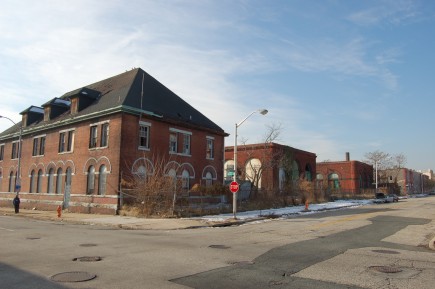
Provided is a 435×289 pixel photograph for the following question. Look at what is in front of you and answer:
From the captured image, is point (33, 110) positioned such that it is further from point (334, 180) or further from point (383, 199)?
point (334, 180)

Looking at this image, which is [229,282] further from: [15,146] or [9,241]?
[15,146]

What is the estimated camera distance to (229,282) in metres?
7.74

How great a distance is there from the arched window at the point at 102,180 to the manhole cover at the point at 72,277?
23.2 meters

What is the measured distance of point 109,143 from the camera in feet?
101

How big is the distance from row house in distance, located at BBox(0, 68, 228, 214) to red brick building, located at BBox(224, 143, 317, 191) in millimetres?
12954

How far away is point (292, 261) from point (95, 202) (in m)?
24.2

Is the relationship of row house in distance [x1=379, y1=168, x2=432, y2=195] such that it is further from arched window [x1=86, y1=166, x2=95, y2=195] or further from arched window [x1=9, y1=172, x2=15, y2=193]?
arched window [x1=9, y1=172, x2=15, y2=193]

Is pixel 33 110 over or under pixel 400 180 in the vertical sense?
over

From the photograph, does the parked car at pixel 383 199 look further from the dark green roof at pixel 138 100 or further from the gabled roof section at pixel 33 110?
the gabled roof section at pixel 33 110

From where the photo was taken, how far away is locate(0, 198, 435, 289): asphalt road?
25.5 ft

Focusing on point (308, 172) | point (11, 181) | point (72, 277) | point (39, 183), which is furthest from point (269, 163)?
point (72, 277)

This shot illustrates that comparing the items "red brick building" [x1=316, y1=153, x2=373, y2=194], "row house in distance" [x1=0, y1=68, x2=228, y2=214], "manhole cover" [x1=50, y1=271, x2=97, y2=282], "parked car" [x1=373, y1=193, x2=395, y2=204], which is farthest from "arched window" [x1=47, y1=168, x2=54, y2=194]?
"red brick building" [x1=316, y1=153, x2=373, y2=194]

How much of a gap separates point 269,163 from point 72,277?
136 feet

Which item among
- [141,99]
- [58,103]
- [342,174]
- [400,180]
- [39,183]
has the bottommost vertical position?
[39,183]
